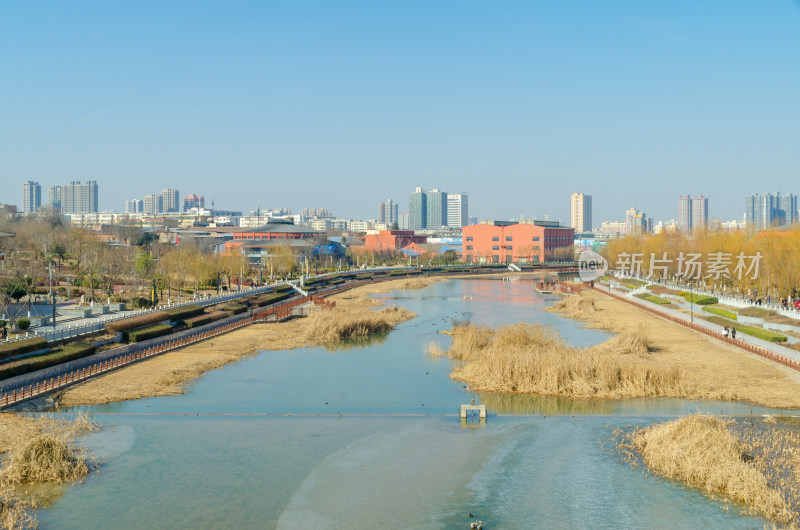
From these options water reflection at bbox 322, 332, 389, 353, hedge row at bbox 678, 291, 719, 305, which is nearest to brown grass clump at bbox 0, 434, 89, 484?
water reflection at bbox 322, 332, 389, 353

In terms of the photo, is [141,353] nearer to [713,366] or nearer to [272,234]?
[713,366]

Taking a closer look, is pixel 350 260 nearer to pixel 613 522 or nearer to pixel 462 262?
pixel 462 262

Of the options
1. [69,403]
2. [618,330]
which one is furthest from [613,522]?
[618,330]

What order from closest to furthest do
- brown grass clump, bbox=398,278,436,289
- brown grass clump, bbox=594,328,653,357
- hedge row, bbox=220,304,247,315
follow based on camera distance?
1. brown grass clump, bbox=594,328,653,357
2. hedge row, bbox=220,304,247,315
3. brown grass clump, bbox=398,278,436,289

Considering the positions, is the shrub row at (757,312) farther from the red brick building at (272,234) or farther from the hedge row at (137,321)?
the red brick building at (272,234)

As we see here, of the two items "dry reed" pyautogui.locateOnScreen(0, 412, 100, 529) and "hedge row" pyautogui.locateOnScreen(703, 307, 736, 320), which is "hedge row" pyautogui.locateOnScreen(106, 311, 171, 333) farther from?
"hedge row" pyautogui.locateOnScreen(703, 307, 736, 320)
